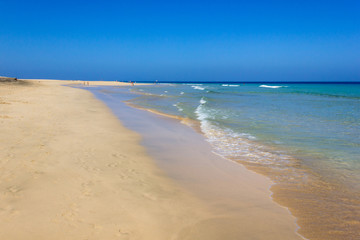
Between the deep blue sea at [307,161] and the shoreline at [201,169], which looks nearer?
the deep blue sea at [307,161]

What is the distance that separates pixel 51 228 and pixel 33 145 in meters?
4.68

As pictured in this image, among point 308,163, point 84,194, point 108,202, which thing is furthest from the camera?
point 308,163

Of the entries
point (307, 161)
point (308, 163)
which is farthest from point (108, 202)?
point (307, 161)

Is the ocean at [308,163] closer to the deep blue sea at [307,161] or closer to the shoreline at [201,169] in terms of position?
the deep blue sea at [307,161]

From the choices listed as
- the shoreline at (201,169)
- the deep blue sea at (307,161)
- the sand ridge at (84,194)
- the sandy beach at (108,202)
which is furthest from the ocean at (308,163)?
the sand ridge at (84,194)

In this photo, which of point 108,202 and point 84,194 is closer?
point 108,202

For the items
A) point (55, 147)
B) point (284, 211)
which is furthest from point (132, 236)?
point (55, 147)

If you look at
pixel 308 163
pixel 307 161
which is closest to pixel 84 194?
pixel 308 163

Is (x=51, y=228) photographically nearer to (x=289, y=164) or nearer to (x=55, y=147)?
(x=55, y=147)

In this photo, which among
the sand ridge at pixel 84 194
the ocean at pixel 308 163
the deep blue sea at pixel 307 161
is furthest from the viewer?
the deep blue sea at pixel 307 161

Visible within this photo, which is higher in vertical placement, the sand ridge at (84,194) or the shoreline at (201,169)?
the sand ridge at (84,194)

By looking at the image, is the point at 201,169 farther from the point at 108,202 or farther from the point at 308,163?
the point at 308,163

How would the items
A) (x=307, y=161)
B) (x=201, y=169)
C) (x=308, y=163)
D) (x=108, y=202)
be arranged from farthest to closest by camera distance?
(x=307, y=161) < (x=308, y=163) < (x=201, y=169) < (x=108, y=202)

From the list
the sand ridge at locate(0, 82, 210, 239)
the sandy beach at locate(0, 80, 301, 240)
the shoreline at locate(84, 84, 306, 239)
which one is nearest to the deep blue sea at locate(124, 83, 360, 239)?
the shoreline at locate(84, 84, 306, 239)
